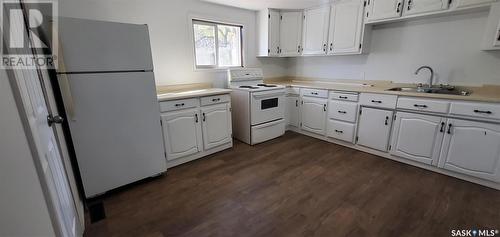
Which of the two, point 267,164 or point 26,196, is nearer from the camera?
point 26,196

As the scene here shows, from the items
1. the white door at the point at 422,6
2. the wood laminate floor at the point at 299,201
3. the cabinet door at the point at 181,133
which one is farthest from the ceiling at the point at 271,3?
the wood laminate floor at the point at 299,201

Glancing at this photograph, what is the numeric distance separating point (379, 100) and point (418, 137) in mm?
596

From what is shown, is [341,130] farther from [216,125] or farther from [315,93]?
[216,125]

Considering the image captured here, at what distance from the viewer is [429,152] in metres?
2.44

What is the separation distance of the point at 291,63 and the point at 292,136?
5.35ft

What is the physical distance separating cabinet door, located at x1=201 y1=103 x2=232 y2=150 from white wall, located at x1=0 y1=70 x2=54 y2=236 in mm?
2007

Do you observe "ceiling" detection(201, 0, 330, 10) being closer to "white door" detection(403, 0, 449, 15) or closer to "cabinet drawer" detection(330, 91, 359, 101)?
"white door" detection(403, 0, 449, 15)

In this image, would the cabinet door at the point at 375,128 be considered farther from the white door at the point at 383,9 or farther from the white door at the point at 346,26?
the white door at the point at 383,9

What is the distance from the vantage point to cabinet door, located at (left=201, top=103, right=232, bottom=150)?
2.83 metres

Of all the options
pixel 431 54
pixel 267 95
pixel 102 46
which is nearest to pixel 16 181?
pixel 102 46

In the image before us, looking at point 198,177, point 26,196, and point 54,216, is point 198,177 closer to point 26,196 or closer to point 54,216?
point 54,216

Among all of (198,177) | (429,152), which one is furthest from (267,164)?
(429,152)

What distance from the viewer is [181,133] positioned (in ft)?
8.53

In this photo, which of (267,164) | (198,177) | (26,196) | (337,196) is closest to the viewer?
(26,196)
